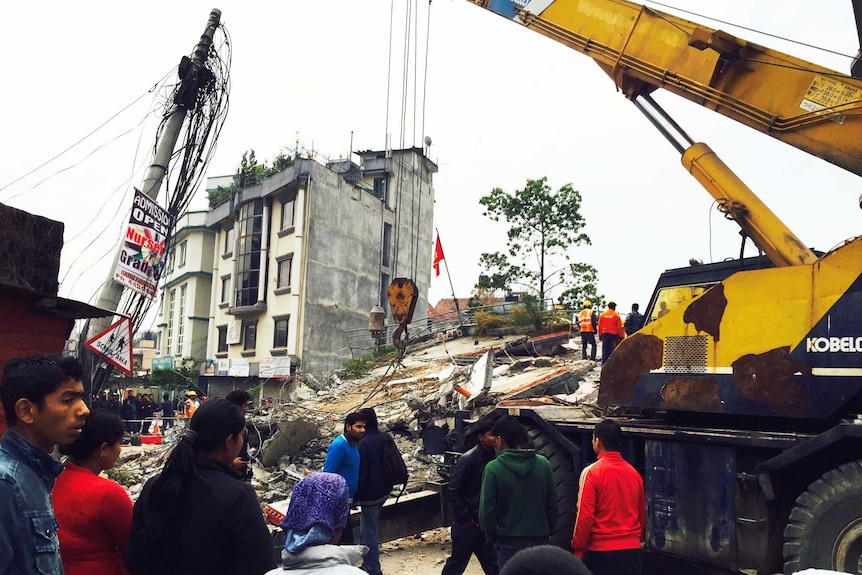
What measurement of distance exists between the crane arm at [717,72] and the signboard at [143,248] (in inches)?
238

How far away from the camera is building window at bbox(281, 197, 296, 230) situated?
3441 centimetres

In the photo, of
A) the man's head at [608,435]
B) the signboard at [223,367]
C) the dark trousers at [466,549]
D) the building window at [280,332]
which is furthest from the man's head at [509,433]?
the signboard at [223,367]

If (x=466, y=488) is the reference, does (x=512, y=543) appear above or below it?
below

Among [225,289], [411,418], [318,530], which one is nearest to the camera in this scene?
[318,530]

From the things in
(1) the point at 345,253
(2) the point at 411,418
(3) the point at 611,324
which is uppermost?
(1) the point at 345,253

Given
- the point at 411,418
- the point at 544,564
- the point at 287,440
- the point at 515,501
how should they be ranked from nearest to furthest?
1. the point at 544,564
2. the point at 515,501
3. the point at 287,440
4. the point at 411,418

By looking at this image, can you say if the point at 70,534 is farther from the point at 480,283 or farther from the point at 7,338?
the point at 480,283

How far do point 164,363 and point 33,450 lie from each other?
44735 mm

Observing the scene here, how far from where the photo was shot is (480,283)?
31.6 m

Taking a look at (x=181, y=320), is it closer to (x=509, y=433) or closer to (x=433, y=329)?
(x=433, y=329)

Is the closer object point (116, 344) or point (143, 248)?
point (116, 344)

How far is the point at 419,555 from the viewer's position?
8.49 meters

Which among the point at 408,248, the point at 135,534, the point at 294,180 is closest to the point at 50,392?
the point at 135,534

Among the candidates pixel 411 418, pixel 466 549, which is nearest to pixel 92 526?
pixel 466 549
